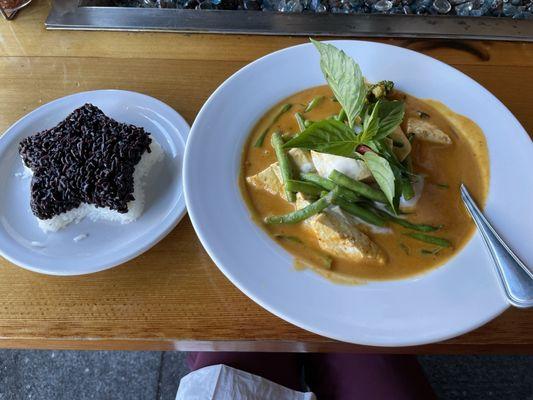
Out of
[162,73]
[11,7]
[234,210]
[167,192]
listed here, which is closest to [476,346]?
[234,210]

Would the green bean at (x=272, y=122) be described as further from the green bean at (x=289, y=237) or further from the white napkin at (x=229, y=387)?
the white napkin at (x=229, y=387)

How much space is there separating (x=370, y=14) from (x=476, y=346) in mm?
967

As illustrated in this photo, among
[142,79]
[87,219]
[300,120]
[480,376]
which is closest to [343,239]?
[300,120]

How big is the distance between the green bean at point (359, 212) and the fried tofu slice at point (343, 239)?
0.03 meters

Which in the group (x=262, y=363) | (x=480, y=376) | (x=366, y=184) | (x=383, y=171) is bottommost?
(x=480, y=376)

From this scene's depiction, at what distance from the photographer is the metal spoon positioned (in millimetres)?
724

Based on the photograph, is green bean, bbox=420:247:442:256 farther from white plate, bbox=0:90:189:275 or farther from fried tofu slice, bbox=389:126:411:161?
white plate, bbox=0:90:189:275

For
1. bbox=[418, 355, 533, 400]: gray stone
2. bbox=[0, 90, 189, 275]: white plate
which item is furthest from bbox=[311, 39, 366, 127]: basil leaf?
bbox=[418, 355, 533, 400]: gray stone

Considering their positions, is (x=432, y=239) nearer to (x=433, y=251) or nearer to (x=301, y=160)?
(x=433, y=251)

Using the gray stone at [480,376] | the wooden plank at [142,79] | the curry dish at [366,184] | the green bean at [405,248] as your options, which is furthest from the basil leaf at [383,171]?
the gray stone at [480,376]

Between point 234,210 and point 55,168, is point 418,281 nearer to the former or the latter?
point 234,210

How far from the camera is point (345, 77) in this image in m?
0.79

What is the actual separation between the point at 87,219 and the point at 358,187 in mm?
552

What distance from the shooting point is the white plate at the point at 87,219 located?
0.88 meters
